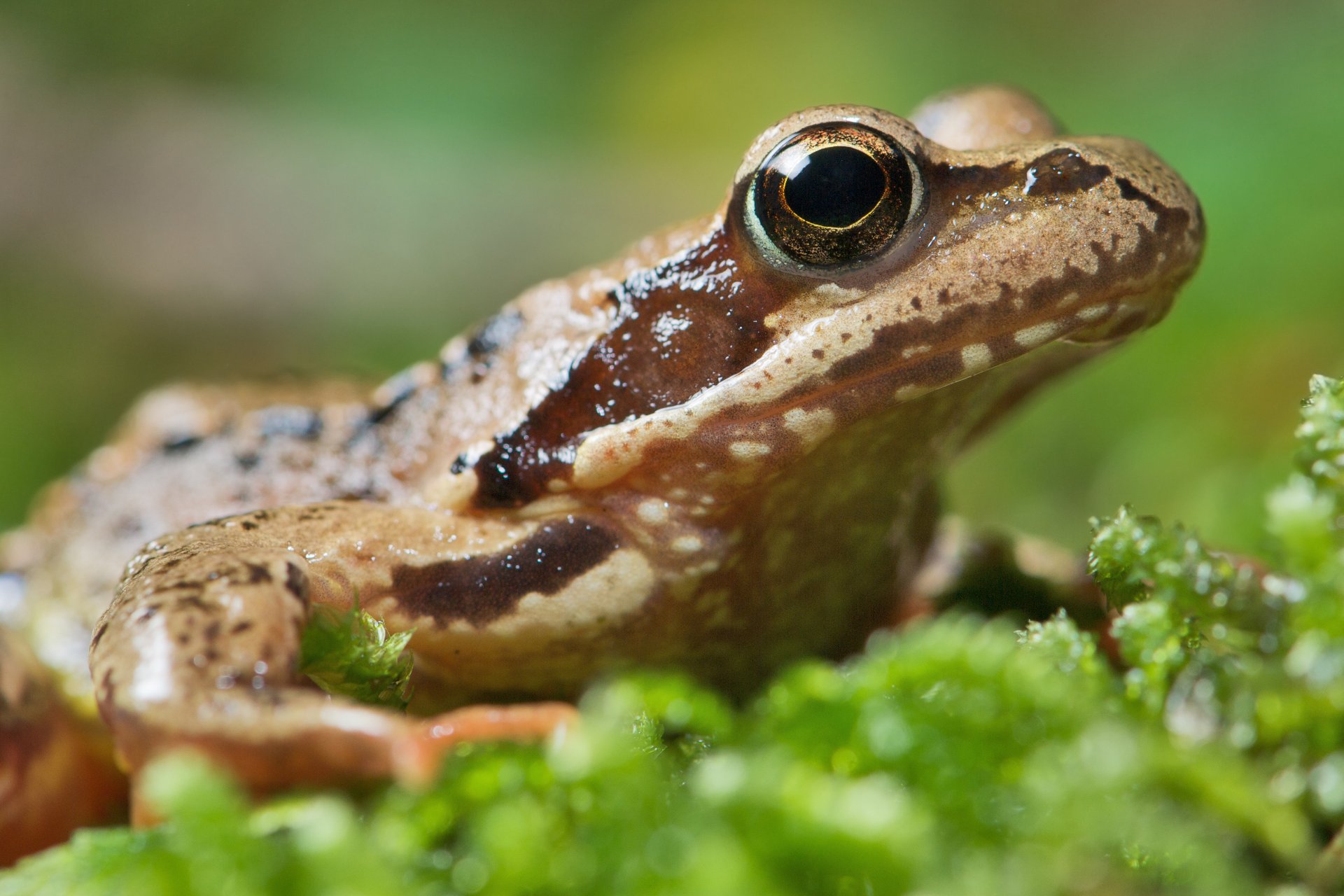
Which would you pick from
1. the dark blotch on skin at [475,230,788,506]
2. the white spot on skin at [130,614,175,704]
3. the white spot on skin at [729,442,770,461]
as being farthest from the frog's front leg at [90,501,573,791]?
the white spot on skin at [729,442,770,461]

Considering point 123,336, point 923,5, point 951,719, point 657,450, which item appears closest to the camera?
point 951,719

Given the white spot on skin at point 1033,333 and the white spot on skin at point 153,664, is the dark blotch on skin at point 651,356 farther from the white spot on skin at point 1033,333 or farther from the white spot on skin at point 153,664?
the white spot on skin at point 153,664

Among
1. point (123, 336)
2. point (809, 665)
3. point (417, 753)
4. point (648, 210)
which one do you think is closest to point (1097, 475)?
point (809, 665)

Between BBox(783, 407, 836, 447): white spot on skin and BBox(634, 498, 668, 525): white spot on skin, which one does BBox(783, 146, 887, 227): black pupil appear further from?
BBox(634, 498, 668, 525): white spot on skin

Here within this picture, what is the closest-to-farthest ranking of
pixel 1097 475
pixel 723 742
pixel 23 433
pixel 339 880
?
pixel 339 880, pixel 723 742, pixel 1097 475, pixel 23 433

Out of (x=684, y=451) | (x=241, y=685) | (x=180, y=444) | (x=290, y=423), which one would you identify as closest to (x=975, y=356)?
(x=684, y=451)

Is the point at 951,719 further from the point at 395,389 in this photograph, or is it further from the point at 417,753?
the point at 395,389
